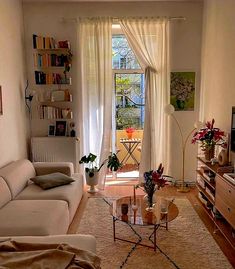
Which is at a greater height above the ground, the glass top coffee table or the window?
the window

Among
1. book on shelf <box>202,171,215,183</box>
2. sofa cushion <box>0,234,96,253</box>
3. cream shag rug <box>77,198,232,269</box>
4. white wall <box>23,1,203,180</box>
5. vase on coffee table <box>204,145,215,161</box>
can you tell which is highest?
white wall <box>23,1,203,180</box>

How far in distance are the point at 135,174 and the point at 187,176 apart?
3.15 ft

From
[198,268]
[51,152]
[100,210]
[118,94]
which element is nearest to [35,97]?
[51,152]

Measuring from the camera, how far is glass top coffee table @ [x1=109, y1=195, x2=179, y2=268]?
8.40ft

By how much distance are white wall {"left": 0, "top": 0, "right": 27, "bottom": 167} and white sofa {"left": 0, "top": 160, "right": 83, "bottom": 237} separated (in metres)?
0.41

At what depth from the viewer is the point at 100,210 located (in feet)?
11.9

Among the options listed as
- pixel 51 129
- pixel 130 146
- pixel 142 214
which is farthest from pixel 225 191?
pixel 51 129

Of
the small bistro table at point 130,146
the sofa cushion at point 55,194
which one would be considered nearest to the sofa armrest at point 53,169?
the sofa cushion at point 55,194

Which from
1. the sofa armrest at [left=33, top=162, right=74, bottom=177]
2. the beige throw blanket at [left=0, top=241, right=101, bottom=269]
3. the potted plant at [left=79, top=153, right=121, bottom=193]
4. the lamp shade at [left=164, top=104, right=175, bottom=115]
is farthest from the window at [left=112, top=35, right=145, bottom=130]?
the beige throw blanket at [left=0, top=241, right=101, bottom=269]

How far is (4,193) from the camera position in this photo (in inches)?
114

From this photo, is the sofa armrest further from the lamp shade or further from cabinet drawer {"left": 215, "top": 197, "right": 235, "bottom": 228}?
cabinet drawer {"left": 215, "top": 197, "right": 235, "bottom": 228}

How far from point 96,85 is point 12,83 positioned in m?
1.29

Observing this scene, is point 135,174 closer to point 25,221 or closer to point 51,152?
point 51,152

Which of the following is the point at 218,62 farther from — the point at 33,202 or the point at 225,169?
the point at 33,202
